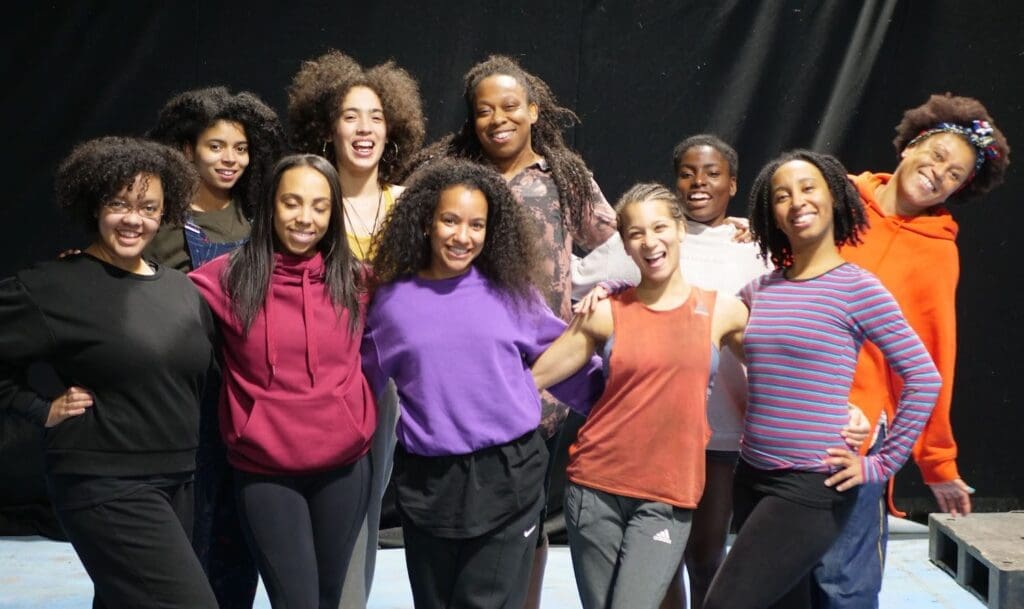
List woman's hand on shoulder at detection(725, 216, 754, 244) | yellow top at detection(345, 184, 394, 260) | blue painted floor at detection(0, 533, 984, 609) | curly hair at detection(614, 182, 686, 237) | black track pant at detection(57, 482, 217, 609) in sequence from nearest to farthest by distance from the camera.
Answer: black track pant at detection(57, 482, 217, 609) → curly hair at detection(614, 182, 686, 237) → yellow top at detection(345, 184, 394, 260) → woman's hand on shoulder at detection(725, 216, 754, 244) → blue painted floor at detection(0, 533, 984, 609)

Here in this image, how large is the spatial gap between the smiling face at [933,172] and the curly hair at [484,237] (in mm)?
944

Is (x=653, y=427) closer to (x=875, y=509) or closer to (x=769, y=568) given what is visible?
(x=769, y=568)

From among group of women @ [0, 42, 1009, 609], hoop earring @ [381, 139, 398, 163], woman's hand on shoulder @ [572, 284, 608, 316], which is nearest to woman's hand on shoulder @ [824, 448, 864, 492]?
group of women @ [0, 42, 1009, 609]

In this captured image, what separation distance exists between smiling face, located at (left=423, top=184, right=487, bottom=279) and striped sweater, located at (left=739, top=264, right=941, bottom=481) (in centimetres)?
66

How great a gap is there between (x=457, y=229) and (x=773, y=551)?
971 millimetres

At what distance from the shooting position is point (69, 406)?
89.1 inches

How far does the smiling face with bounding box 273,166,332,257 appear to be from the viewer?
252 centimetres

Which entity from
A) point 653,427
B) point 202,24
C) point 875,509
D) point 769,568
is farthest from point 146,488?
point 202,24

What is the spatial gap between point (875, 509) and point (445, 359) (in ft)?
3.39

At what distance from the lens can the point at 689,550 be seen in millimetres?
2852

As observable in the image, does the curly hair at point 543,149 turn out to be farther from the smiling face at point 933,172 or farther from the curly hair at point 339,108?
the smiling face at point 933,172

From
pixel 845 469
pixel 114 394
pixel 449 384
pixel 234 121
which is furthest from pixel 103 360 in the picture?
pixel 845 469

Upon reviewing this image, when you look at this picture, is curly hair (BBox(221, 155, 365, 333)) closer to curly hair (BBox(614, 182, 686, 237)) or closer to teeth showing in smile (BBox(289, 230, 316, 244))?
teeth showing in smile (BBox(289, 230, 316, 244))

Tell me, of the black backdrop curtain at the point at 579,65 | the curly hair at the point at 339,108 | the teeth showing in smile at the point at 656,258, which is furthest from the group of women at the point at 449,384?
the black backdrop curtain at the point at 579,65
